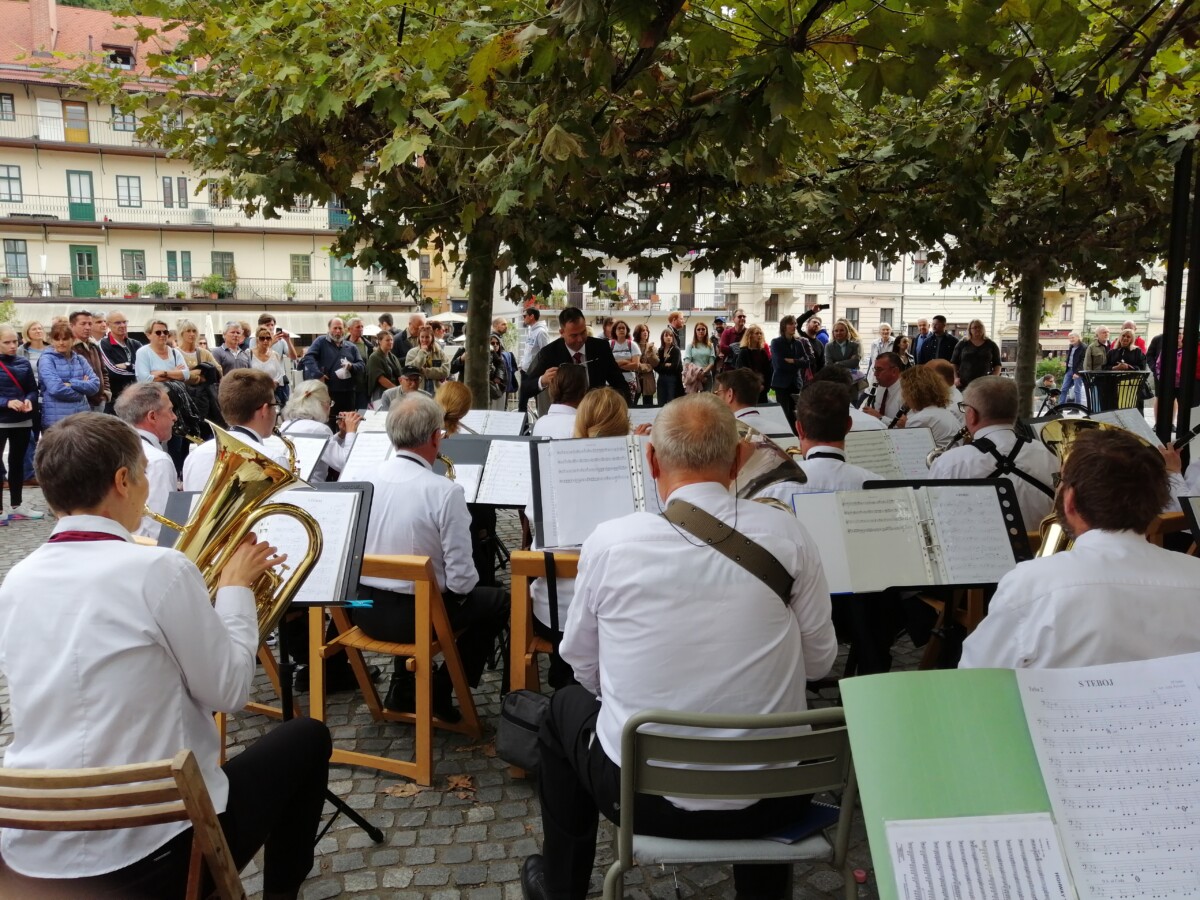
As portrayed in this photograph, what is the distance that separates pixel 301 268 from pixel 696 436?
141 feet

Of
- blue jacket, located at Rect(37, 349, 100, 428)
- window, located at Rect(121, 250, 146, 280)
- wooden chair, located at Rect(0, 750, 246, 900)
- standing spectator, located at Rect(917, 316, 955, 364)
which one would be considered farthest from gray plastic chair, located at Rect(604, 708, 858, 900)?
window, located at Rect(121, 250, 146, 280)

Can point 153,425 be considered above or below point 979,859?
above

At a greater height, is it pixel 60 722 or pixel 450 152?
pixel 450 152

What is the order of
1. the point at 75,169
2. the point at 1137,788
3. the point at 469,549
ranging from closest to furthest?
the point at 1137,788
the point at 469,549
the point at 75,169

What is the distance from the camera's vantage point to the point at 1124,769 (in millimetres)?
1355

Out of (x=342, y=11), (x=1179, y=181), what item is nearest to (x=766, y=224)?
(x=1179, y=181)

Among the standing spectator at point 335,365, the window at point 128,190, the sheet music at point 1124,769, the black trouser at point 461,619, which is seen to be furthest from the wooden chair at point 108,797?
the window at point 128,190

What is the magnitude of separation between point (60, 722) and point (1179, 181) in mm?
5925

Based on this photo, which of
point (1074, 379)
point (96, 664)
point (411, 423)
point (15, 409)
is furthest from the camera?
point (1074, 379)

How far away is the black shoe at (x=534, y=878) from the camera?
2.73 meters

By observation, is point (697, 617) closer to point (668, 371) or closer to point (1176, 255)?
point (1176, 255)

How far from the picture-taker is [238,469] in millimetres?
2482

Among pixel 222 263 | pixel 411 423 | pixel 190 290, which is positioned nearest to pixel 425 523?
pixel 411 423

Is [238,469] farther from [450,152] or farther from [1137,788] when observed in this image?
[450,152]
